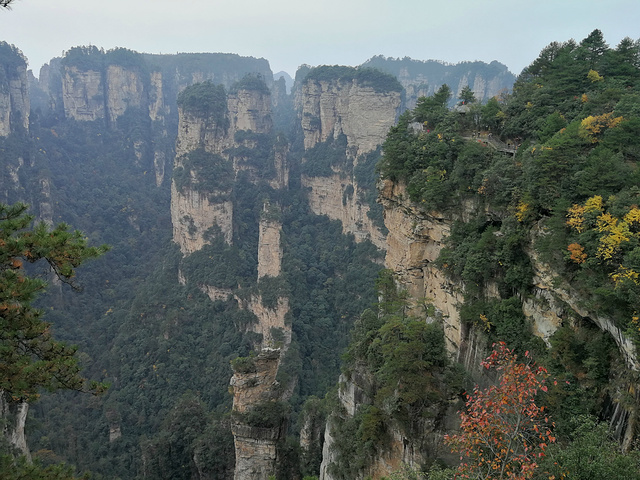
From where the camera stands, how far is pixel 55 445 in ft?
86.3

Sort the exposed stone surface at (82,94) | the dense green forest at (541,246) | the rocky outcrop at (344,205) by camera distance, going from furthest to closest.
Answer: the exposed stone surface at (82,94) → the rocky outcrop at (344,205) → the dense green forest at (541,246)

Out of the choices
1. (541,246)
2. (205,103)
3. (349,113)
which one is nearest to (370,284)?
(349,113)

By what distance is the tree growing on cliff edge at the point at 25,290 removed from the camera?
5516 millimetres

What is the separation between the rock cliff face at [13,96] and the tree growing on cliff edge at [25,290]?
58.2 meters

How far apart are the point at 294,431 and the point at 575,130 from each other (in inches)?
828

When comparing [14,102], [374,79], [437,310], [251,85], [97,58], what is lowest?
[437,310]

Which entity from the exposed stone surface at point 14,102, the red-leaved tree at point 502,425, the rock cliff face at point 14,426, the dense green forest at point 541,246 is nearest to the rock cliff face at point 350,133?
the dense green forest at point 541,246

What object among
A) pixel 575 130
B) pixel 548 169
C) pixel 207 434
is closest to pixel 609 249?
pixel 548 169

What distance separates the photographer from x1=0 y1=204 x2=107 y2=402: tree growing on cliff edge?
18.1 ft

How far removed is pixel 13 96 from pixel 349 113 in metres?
41.6

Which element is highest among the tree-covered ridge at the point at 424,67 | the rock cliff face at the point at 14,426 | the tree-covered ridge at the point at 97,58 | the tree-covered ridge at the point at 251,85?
the tree-covered ridge at the point at 424,67

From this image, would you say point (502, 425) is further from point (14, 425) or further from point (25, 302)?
point (14, 425)

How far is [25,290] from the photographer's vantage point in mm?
5613

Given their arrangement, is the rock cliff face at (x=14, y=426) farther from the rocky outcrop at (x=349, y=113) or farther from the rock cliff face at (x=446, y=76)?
the rock cliff face at (x=446, y=76)
